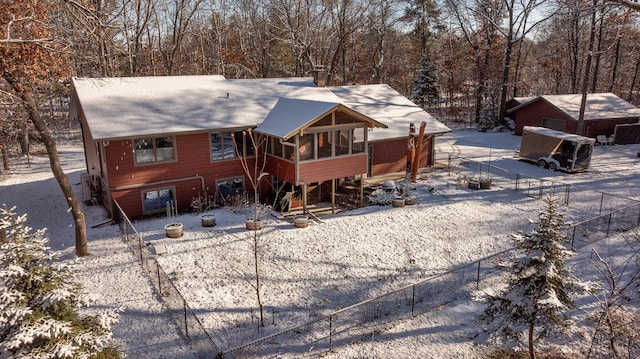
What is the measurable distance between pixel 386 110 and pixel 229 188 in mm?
12142

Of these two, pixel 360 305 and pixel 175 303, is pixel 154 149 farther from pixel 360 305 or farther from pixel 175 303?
pixel 360 305

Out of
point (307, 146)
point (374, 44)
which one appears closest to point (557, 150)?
point (307, 146)

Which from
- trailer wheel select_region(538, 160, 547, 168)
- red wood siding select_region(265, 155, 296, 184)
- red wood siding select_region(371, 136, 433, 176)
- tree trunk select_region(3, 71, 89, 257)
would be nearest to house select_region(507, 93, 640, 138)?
trailer wheel select_region(538, 160, 547, 168)

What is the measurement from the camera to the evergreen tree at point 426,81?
54.3 m

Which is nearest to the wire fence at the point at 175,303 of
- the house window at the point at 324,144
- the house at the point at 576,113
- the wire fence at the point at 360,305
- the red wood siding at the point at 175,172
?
the wire fence at the point at 360,305

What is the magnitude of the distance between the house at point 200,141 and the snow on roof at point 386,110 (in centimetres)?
549

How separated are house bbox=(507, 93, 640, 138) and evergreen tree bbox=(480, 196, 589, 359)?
96.4 ft

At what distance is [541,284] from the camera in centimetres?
948

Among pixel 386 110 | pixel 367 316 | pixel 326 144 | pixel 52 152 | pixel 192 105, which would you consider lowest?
pixel 367 316

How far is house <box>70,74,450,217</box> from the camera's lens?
18206mm

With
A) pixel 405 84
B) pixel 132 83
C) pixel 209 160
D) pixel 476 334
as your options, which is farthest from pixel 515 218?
pixel 405 84

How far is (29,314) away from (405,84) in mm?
65301

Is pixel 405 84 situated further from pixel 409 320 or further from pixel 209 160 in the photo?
pixel 409 320

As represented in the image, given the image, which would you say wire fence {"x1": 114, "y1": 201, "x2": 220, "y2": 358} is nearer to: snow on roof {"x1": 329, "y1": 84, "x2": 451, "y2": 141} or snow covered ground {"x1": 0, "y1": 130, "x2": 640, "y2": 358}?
snow covered ground {"x1": 0, "y1": 130, "x2": 640, "y2": 358}
